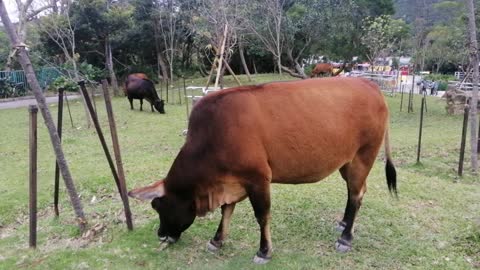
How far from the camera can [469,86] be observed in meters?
16.7

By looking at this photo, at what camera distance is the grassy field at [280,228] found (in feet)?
11.6

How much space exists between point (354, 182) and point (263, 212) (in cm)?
100

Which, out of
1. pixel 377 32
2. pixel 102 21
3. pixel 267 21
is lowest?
pixel 377 32

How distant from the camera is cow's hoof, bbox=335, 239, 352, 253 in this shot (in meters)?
3.73

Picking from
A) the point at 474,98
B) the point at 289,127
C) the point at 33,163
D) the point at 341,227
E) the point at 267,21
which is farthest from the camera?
the point at 267,21

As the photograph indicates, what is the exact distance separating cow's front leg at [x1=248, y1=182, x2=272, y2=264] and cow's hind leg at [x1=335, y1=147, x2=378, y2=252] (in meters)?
0.70

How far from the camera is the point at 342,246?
3.74m

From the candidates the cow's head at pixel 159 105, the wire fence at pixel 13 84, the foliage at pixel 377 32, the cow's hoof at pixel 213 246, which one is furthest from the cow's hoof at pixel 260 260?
the foliage at pixel 377 32

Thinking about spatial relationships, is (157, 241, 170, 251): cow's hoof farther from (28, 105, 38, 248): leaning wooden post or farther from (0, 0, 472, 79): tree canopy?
(0, 0, 472, 79): tree canopy

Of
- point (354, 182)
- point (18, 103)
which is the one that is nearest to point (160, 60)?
point (18, 103)

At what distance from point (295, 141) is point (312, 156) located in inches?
8.6

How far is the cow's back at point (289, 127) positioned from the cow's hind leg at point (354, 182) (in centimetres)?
10

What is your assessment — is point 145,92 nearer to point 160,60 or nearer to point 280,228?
point 160,60

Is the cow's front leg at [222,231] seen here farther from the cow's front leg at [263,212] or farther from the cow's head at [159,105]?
the cow's head at [159,105]
